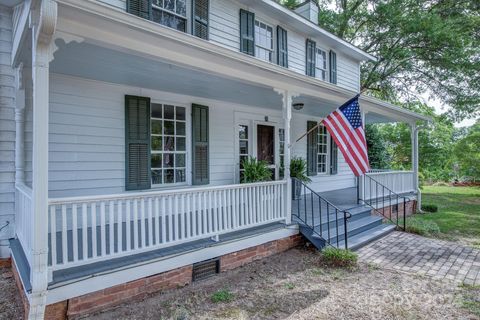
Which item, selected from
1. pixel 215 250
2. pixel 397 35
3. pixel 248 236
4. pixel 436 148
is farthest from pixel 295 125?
pixel 436 148

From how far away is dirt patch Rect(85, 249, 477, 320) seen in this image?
3420mm

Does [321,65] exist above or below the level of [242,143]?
above

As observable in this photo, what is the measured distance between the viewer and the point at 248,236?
4883 millimetres

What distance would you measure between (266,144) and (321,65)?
365 cm

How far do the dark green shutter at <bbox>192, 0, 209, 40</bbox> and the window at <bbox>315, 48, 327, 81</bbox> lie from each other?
4.48 m

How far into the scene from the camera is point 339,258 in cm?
493

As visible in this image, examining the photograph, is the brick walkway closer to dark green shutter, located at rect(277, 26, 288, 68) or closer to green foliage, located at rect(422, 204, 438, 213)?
green foliage, located at rect(422, 204, 438, 213)

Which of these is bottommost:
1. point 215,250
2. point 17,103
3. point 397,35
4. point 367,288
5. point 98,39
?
point 367,288

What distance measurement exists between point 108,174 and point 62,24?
2.86m

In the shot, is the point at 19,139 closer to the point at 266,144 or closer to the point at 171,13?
the point at 171,13

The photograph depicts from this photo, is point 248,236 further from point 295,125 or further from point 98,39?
point 295,125

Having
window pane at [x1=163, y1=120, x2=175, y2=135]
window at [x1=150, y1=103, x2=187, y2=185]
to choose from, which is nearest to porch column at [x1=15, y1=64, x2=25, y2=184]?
window at [x1=150, y1=103, x2=187, y2=185]

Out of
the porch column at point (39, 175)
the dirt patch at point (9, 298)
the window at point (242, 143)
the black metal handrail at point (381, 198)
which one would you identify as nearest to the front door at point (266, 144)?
the window at point (242, 143)

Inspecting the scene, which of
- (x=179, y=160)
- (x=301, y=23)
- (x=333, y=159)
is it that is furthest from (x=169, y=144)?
(x=333, y=159)
